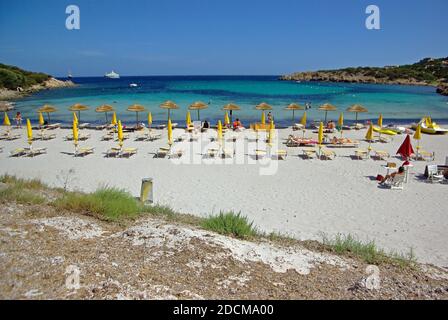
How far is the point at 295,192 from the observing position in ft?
30.6

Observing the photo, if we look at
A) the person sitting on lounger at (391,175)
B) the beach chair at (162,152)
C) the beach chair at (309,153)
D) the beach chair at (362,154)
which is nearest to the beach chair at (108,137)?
the beach chair at (162,152)

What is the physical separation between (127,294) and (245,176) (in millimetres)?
7801

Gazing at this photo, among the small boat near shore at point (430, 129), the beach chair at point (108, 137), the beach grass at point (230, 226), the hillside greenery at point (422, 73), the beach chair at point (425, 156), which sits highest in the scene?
the hillside greenery at point (422, 73)

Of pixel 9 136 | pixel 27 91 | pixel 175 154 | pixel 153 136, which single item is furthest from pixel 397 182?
pixel 27 91

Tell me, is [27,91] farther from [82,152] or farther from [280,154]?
[280,154]

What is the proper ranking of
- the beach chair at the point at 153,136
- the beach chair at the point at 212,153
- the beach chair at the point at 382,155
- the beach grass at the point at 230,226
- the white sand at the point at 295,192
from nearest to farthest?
the beach grass at the point at 230,226 → the white sand at the point at 295,192 → the beach chair at the point at 382,155 → the beach chair at the point at 212,153 → the beach chair at the point at 153,136

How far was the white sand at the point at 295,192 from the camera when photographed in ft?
22.9

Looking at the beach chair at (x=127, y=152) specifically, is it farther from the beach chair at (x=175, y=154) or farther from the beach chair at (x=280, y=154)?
the beach chair at (x=280, y=154)

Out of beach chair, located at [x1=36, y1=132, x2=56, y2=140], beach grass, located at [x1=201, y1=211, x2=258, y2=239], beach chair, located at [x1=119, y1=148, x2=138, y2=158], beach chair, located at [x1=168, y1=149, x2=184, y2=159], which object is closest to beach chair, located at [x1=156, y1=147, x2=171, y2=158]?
beach chair, located at [x1=168, y1=149, x2=184, y2=159]

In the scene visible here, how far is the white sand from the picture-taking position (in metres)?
6.98

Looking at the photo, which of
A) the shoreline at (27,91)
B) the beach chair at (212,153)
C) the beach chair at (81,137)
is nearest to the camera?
the beach chair at (212,153)

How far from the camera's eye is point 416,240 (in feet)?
21.4
